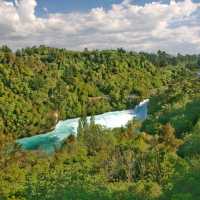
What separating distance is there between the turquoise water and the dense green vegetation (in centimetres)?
384

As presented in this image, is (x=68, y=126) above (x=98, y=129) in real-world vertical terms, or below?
below

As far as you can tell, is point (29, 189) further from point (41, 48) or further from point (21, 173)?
point (41, 48)

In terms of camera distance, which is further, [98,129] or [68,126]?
→ [68,126]

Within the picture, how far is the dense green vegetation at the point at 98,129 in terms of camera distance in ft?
114

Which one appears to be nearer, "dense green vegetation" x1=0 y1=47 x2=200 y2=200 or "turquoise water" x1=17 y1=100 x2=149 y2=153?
"dense green vegetation" x1=0 y1=47 x2=200 y2=200

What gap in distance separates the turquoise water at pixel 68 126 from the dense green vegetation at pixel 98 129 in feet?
12.6

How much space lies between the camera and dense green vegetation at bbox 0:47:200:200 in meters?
34.7

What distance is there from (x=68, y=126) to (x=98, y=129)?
43.7m

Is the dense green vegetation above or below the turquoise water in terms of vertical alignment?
above

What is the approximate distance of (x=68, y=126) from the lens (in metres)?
130

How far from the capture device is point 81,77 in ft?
509

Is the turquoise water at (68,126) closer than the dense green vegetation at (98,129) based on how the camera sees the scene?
No

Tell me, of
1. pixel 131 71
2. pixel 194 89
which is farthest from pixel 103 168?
pixel 131 71

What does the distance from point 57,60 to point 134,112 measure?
116ft
